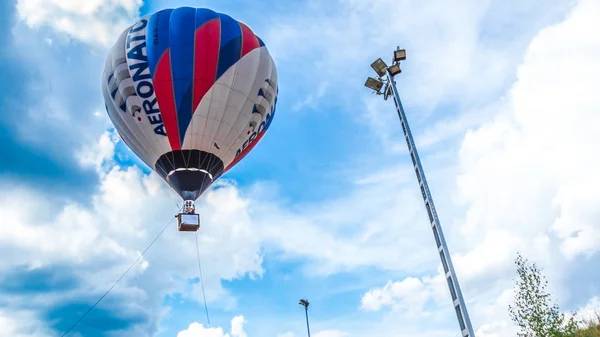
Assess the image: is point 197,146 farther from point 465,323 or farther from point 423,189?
point 465,323

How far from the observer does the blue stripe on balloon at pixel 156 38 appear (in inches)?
1100

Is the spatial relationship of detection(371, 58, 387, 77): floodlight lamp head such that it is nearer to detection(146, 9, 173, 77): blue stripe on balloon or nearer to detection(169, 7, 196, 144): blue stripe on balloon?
detection(169, 7, 196, 144): blue stripe on balloon

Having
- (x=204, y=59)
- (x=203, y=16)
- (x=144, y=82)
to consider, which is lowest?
(x=144, y=82)

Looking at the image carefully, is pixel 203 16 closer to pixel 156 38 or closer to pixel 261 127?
pixel 156 38

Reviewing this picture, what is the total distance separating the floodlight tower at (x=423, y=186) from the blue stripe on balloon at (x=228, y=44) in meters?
12.3

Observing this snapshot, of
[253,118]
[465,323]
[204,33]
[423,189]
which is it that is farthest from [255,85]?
[465,323]

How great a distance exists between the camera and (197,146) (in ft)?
93.4

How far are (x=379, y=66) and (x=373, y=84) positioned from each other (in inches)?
30.3

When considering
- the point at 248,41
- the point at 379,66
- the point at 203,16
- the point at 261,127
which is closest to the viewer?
the point at 379,66

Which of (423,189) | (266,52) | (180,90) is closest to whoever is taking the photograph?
(423,189)

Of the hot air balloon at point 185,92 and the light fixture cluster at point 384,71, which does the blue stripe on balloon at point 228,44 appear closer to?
Answer: the hot air balloon at point 185,92

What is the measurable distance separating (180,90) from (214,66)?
2518 mm

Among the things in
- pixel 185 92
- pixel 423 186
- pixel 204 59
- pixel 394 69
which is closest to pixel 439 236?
pixel 423 186

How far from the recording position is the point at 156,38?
28.4 m
